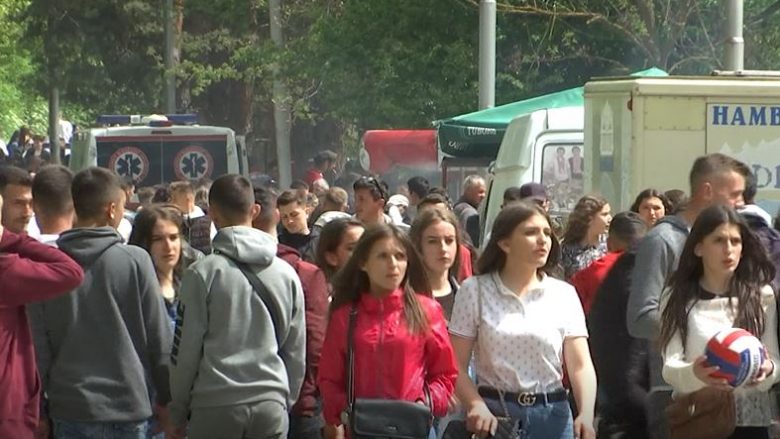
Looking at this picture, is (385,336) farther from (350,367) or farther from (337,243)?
(337,243)

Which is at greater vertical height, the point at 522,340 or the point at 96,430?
the point at 522,340

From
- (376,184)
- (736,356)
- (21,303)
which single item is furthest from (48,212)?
(376,184)

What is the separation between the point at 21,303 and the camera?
6902mm

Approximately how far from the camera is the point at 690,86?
14.5m

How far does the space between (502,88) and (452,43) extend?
1.12 meters

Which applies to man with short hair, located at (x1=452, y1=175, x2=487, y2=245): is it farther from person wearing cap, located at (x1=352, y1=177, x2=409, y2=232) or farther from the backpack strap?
the backpack strap

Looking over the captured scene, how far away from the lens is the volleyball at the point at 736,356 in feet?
21.9

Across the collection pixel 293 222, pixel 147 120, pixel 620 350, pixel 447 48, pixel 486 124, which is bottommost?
pixel 620 350

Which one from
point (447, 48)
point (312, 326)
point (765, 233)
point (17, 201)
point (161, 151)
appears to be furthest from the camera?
point (447, 48)

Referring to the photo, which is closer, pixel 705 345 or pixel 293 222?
pixel 705 345

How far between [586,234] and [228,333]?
425 centimetres

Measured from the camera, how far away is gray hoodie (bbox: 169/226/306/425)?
738cm

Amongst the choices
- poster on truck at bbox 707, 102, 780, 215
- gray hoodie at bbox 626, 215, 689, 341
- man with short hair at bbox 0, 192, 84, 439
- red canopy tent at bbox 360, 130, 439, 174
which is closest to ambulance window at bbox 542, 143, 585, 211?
poster on truck at bbox 707, 102, 780, 215

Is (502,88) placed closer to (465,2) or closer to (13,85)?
(465,2)
